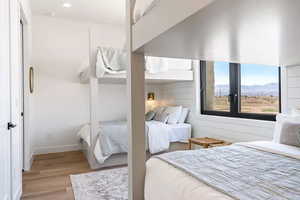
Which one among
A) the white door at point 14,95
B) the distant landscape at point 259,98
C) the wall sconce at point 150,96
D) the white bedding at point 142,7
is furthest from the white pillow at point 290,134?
the wall sconce at point 150,96

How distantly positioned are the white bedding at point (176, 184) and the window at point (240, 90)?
1.20m

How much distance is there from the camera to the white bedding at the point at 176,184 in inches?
36.8

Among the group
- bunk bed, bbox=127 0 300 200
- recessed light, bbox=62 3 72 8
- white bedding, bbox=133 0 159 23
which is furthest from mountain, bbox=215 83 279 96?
recessed light, bbox=62 3 72 8

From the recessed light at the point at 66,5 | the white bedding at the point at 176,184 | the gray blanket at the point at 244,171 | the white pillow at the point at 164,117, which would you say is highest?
the recessed light at the point at 66,5

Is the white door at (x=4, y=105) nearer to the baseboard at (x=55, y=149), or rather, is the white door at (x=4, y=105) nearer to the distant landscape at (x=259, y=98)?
the baseboard at (x=55, y=149)

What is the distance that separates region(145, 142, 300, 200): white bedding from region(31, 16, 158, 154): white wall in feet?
11.3

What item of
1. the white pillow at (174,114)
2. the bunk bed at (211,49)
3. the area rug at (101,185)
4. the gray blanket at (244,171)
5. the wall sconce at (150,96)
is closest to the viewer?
the bunk bed at (211,49)

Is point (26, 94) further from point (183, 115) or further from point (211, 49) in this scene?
point (211, 49)

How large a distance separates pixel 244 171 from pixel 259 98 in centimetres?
202

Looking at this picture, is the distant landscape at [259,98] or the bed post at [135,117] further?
the distant landscape at [259,98]

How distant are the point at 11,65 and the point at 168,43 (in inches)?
65.7

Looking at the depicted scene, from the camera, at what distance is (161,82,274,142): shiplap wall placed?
267 centimetres

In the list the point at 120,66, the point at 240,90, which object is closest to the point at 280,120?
the point at 240,90

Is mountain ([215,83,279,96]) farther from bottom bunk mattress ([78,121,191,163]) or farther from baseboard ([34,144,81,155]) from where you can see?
baseboard ([34,144,81,155])
